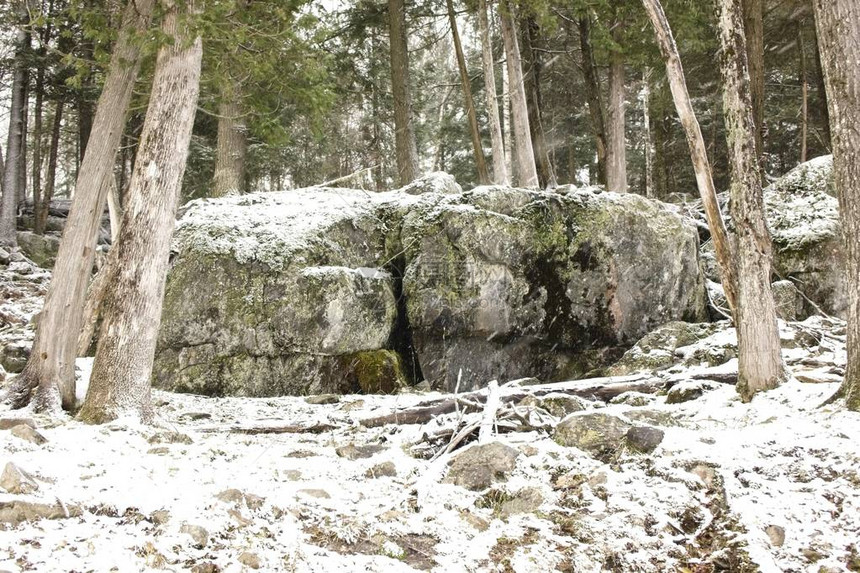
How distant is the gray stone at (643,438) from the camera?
4387 mm

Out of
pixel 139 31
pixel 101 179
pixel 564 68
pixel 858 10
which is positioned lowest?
pixel 101 179

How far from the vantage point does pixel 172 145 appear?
581 centimetres

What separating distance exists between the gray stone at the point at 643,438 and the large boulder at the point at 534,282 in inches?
196

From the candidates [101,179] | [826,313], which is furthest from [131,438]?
[826,313]

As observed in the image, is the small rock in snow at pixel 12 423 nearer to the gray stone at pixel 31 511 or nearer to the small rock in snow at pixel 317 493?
the gray stone at pixel 31 511

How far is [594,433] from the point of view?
4648mm

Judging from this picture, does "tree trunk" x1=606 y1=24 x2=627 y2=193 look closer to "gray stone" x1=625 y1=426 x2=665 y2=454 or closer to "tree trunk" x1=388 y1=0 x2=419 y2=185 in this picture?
"tree trunk" x1=388 y1=0 x2=419 y2=185

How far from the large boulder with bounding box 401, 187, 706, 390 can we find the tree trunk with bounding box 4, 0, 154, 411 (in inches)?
192

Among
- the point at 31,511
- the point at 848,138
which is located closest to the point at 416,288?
the point at 848,138

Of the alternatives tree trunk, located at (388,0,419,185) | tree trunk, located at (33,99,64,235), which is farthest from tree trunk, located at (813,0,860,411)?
tree trunk, located at (33,99,64,235)

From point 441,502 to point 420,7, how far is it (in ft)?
50.9

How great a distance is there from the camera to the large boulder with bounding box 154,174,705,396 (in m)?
8.79

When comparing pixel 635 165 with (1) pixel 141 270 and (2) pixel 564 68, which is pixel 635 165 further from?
(1) pixel 141 270

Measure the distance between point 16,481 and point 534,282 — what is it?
26.2ft
